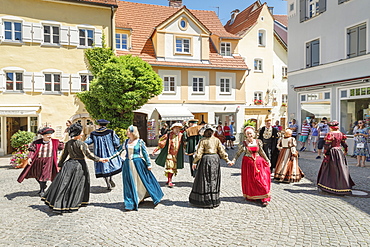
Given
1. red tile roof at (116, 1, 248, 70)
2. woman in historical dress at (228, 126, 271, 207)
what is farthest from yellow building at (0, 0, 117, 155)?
woman in historical dress at (228, 126, 271, 207)

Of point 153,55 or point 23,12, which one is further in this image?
point 153,55

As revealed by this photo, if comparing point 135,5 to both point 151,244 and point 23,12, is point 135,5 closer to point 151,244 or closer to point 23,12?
point 23,12

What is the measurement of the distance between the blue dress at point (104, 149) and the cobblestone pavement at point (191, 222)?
62 centimetres

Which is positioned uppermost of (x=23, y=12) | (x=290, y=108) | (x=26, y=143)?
(x=23, y=12)

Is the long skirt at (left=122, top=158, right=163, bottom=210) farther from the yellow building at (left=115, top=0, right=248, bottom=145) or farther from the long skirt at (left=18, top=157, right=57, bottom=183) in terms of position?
the yellow building at (left=115, top=0, right=248, bottom=145)

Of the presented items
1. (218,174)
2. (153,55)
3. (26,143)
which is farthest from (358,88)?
(26,143)

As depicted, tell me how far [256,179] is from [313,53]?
522 inches

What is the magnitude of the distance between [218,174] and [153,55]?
53.9 feet

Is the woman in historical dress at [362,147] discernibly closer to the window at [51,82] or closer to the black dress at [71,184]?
the black dress at [71,184]

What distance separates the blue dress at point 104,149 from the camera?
7434 millimetres

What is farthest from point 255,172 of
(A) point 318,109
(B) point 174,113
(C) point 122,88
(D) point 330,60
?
(B) point 174,113

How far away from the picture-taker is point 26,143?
12.0m

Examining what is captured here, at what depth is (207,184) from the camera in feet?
20.5

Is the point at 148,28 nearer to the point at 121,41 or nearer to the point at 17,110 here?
the point at 121,41
